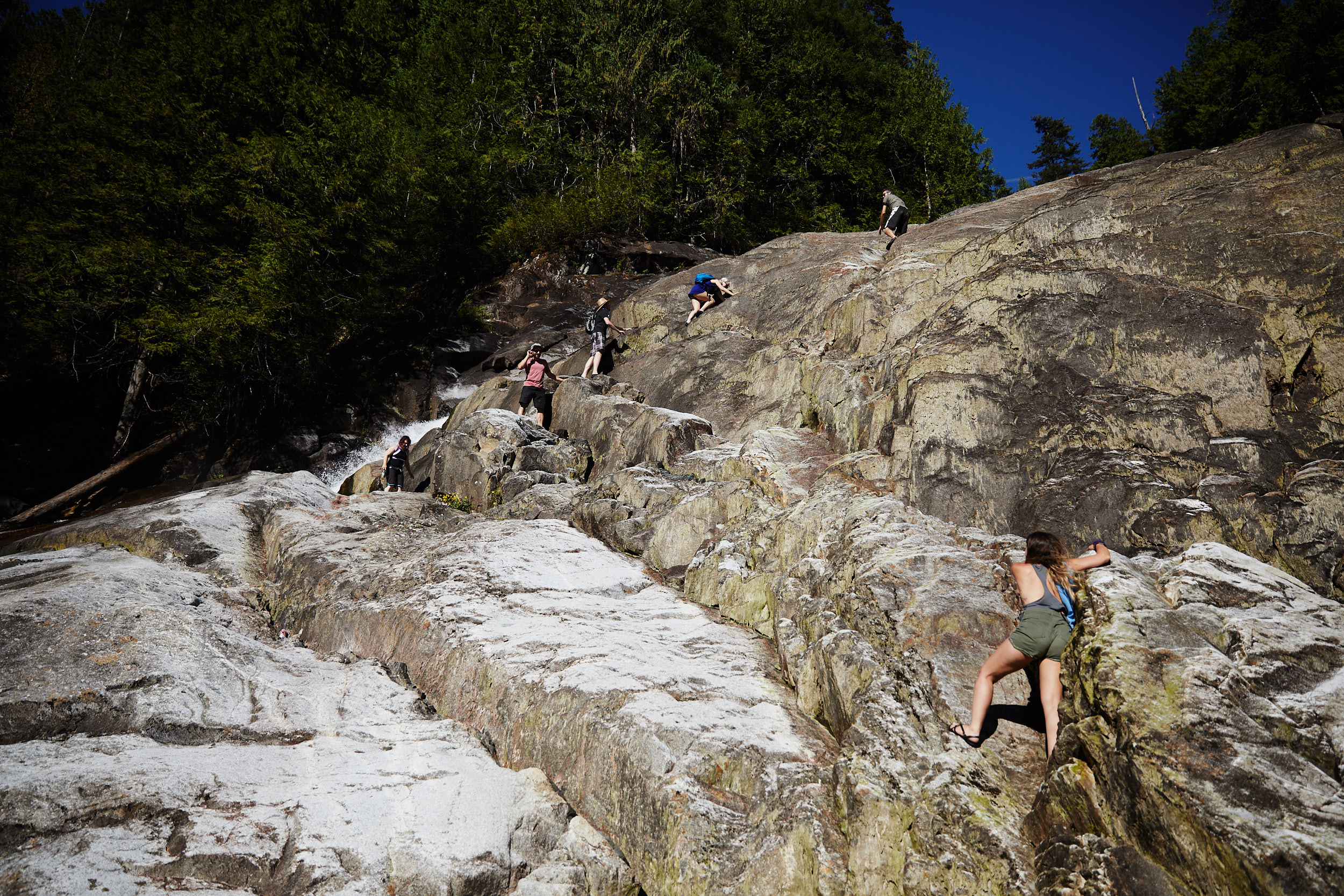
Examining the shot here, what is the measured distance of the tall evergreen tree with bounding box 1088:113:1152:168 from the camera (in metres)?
61.2

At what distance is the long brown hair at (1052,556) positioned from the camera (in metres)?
6.05

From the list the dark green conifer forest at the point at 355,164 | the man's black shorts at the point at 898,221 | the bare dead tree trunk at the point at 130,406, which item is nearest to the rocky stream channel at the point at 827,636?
the man's black shorts at the point at 898,221

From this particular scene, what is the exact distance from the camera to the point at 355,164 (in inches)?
1181

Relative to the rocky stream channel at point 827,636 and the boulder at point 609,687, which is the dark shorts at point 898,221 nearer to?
the rocky stream channel at point 827,636

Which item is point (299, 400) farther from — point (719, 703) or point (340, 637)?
point (719, 703)

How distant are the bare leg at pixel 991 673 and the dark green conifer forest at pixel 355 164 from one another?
93.7 feet

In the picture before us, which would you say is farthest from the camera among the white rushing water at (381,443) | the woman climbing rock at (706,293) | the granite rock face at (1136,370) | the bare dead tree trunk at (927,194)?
the bare dead tree trunk at (927,194)

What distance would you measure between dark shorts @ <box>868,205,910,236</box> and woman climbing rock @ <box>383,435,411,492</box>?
18873mm

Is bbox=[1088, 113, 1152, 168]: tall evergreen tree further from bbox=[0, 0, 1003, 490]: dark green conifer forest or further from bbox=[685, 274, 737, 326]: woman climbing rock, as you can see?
bbox=[685, 274, 737, 326]: woman climbing rock

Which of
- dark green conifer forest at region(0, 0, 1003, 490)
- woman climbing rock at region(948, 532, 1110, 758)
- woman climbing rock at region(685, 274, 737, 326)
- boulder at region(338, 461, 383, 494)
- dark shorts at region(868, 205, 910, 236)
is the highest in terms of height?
dark green conifer forest at region(0, 0, 1003, 490)

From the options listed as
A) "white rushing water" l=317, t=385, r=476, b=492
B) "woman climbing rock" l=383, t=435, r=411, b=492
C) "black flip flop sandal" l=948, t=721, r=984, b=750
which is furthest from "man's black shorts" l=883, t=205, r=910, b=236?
"black flip flop sandal" l=948, t=721, r=984, b=750

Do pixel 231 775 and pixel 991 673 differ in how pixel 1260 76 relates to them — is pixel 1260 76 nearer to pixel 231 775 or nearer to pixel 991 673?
pixel 991 673

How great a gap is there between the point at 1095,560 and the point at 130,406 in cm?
3448

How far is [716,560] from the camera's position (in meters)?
10.4
